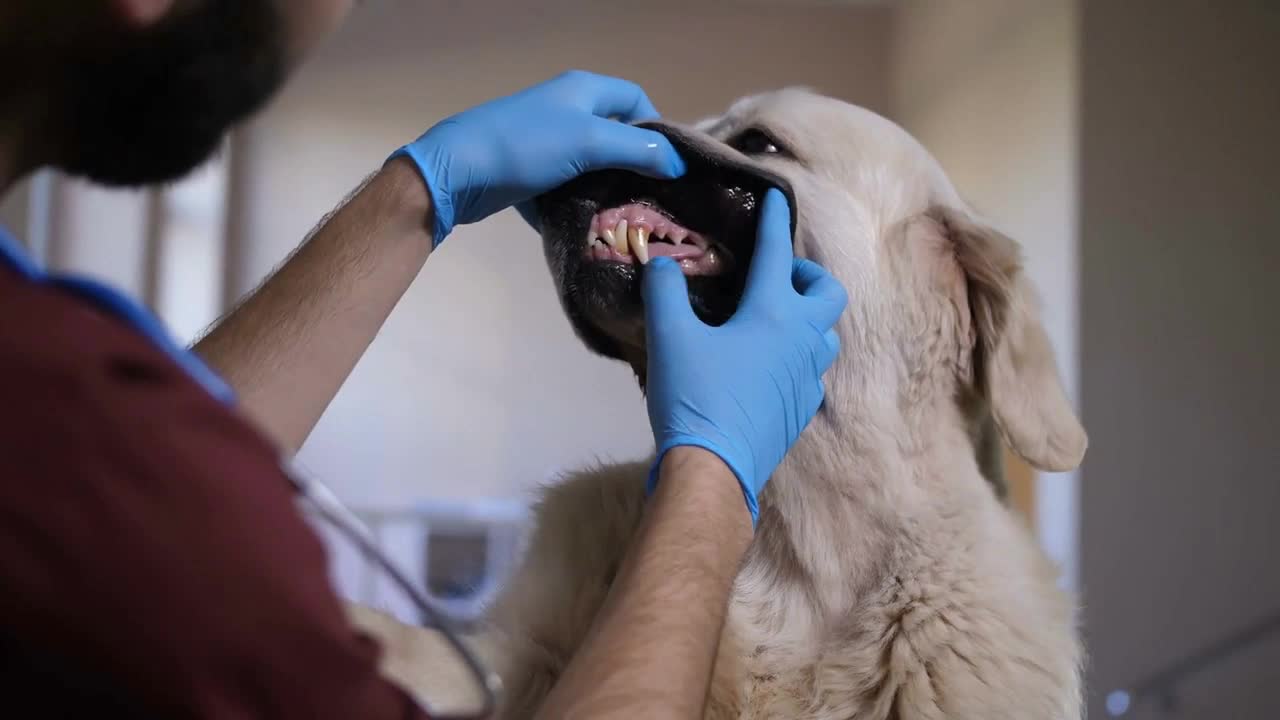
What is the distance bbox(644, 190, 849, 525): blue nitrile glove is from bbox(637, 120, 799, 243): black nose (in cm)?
2

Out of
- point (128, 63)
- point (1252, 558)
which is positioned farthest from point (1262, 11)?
point (128, 63)

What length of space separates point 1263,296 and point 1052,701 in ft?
5.81

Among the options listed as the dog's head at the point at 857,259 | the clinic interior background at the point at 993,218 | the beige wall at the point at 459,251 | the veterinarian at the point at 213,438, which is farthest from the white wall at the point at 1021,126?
the veterinarian at the point at 213,438

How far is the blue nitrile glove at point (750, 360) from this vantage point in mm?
838

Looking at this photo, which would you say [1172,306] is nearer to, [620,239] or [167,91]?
[620,239]

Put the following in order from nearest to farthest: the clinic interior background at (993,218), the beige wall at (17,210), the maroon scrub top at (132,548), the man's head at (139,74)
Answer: the maroon scrub top at (132,548)
the man's head at (139,74)
the beige wall at (17,210)
the clinic interior background at (993,218)

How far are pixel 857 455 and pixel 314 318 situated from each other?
56cm

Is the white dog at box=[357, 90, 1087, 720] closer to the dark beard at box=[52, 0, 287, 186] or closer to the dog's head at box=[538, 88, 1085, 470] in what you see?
the dog's head at box=[538, 88, 1085, 470]

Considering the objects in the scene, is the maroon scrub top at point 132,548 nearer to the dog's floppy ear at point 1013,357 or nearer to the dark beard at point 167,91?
the dark beard at point 167,91

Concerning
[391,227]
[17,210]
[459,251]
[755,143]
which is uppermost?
[755,143]

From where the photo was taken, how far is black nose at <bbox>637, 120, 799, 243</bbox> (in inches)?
39.0

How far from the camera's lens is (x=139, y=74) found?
0.49 metres

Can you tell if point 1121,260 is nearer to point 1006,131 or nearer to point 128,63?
point 1006,131

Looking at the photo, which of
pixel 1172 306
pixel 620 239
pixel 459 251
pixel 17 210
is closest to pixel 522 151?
pixel 620 239
